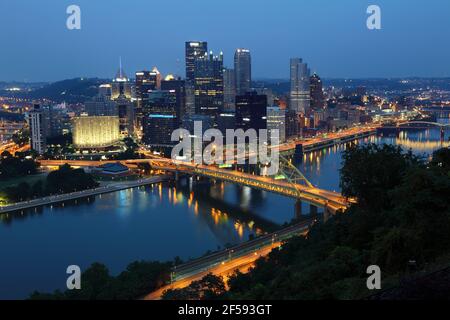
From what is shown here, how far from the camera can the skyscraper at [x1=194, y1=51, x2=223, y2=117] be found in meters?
23.2

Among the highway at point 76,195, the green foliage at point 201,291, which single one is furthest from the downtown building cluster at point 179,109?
the green foliage at point 201,291

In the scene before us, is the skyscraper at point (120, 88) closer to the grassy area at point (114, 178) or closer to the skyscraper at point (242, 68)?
the skyscraper at point (242, 68)

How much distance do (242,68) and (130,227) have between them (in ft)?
75.1

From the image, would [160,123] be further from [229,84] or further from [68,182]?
[68,182]

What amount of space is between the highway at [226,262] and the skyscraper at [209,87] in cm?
1584

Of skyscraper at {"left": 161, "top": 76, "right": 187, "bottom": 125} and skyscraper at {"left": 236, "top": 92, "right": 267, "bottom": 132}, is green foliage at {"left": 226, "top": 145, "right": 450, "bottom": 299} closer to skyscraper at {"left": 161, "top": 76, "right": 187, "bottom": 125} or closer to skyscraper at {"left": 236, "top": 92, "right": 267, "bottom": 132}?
skyscraper at {"left": 236, "top": 92, "right": 267, "bottom": 132}

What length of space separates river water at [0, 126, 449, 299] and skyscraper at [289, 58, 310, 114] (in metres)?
18.7

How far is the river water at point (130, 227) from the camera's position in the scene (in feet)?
22.6

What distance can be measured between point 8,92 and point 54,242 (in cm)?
4326

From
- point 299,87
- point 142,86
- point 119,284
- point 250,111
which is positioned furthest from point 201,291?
point 299,87

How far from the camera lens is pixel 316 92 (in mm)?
33781

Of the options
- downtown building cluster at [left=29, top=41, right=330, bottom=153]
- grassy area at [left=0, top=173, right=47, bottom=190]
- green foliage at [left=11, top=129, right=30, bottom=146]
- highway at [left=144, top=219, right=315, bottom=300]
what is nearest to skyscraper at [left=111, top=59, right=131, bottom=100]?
downtown building cluster at [left=29, top=41, right=330, bottom=153]
